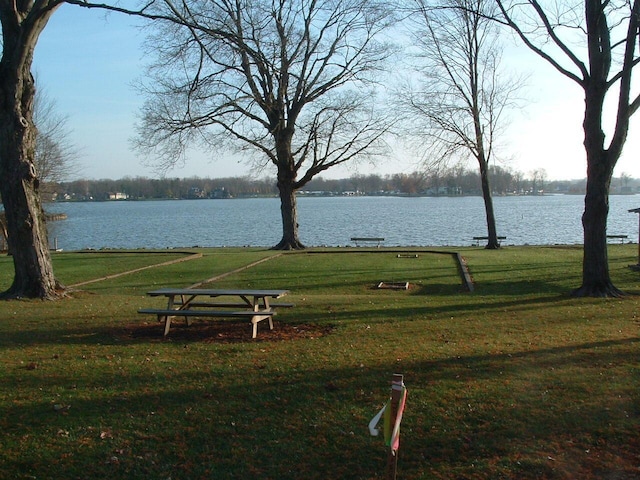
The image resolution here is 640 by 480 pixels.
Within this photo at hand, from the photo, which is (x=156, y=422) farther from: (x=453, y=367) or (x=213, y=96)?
(x=213, y=96)

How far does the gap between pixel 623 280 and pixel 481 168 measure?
15775mm

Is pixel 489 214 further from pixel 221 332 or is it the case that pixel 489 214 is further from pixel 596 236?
pixel 221 332

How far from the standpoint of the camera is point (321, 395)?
596cm

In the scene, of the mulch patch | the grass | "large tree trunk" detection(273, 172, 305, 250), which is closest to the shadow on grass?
the grass

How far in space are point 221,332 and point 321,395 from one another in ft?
11.8

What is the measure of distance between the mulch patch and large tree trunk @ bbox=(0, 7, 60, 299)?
4389 mm

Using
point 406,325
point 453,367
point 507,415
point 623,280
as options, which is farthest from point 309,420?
point 623,280

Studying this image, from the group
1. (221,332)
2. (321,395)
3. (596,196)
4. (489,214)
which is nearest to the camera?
(321,395)

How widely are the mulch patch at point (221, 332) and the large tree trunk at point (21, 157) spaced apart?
439 cm

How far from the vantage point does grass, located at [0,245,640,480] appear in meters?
4.69

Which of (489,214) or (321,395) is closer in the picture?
(321,395)

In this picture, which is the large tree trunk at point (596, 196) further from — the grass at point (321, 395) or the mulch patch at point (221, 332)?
the mulch patch at point (221, 332)

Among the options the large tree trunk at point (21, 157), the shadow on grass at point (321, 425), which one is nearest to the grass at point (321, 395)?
the shadow on grass at point (321, 425)

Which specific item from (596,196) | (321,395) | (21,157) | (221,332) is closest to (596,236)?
(596,196)
